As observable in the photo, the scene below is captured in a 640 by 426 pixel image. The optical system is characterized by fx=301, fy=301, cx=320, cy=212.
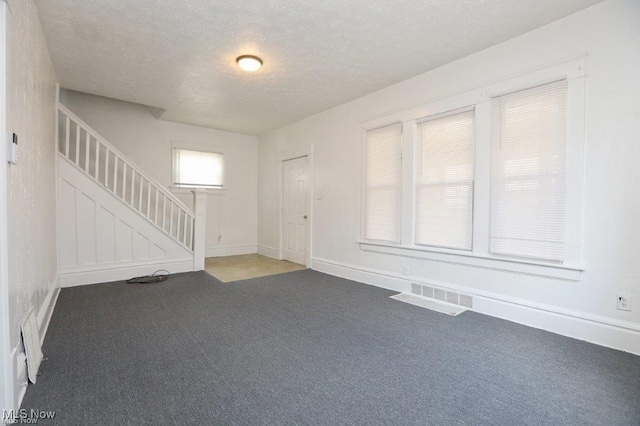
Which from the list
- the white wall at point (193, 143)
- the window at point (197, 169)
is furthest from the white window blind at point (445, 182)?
the window at point (197, 169)

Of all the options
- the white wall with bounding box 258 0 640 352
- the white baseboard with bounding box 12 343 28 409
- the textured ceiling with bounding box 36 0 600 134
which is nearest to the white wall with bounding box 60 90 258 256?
the textured ceiling with bounding box 36 0 600 134

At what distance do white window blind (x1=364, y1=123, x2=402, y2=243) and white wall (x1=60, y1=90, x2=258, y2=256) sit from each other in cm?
341

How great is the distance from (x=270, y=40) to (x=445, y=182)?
7.98ft

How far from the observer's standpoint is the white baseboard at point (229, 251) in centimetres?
639

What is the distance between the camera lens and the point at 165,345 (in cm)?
237

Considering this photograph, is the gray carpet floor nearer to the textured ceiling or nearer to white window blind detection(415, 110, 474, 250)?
white window blind detection(415, 110, 474, 250)

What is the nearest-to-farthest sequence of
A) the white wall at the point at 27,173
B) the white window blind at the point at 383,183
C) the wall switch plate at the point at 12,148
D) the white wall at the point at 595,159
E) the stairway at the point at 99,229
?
the wall switch plate at the point at 12,148 < the white wall at the point at 27,173 < the white wall at the point at 595,159 < the stairway at the point at 99,229 < the white window blind at the point at 383,183

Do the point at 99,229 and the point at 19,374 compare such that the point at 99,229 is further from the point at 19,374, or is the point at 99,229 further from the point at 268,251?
the point at 268,251

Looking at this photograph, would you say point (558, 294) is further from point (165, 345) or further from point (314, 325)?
point (165, 345)

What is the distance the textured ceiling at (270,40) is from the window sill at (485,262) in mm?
2163

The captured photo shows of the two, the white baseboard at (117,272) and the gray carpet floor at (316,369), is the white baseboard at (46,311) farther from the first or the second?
the white baseboard at (117,272)

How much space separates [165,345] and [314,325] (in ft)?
4.09

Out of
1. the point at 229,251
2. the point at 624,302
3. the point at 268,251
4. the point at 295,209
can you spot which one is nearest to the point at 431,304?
the point at 624,302

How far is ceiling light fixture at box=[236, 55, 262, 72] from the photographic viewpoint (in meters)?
3.27
